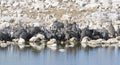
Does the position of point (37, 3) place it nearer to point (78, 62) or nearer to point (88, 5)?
point (88, 5)

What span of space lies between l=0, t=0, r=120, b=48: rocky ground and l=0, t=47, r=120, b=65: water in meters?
7.69

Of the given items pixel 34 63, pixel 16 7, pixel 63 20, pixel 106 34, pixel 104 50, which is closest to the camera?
pixel 34 63

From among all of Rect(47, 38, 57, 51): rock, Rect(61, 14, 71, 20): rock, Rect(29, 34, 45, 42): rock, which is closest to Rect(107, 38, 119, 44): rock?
Rect(47, 38, 57, 51): rock

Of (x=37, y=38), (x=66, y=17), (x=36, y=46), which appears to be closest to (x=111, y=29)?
(x=37, y=38)

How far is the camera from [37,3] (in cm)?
7194

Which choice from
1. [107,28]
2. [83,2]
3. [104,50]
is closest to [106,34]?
[107,28]

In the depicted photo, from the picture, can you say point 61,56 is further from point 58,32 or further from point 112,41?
point 58,32

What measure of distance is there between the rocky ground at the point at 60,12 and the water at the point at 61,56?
25.2 ft

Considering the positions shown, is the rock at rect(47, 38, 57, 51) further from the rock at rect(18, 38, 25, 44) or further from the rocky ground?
the rocky ground

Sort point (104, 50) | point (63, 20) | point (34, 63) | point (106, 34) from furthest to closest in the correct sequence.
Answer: point (63, 20) < point (106, 34) < point (104, 50) < point (34, 63)

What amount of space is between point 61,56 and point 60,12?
57.7 feet

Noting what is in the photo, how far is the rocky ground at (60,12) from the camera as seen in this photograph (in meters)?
64.9

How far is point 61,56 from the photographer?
51.9 m

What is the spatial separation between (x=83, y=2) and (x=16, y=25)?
31.9 ft
